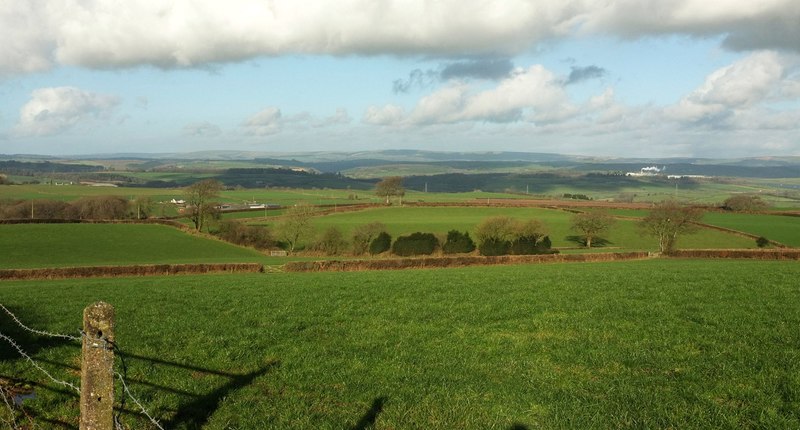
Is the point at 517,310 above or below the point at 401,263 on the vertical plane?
above

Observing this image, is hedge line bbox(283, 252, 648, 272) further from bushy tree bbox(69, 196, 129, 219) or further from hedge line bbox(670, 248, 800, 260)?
bushy tree bbox(69, 196, 129, 219)

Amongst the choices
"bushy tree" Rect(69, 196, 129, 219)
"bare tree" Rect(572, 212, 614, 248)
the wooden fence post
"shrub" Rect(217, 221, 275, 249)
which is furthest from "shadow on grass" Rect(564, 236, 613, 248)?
the wooden fence post

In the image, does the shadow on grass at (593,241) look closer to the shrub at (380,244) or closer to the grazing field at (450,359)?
the shrub at (380,244)

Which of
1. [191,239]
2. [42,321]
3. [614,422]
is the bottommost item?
[191,239]

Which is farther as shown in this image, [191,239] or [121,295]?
[191,239]

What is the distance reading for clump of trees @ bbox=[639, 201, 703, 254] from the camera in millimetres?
66250

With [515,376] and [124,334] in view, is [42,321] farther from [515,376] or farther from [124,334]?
[515,376]

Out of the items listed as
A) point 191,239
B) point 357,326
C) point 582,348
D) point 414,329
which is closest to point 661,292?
point 582,348

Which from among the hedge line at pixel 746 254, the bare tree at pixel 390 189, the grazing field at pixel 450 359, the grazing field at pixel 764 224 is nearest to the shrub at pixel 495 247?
the hedge line at pixel 746 254

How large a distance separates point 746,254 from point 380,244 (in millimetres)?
38098

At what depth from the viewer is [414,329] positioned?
14.7 metres

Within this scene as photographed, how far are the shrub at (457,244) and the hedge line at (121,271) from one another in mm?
29943

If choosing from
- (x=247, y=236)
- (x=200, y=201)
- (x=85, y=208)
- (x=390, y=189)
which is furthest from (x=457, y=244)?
(x=85, y=208)

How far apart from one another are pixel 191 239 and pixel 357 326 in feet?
202
